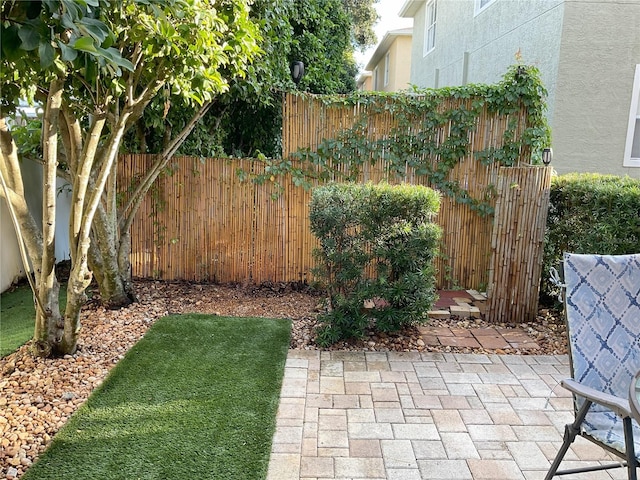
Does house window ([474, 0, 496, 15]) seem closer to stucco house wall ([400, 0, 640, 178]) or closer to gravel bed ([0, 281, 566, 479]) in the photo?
stucco house wall ([400, 0, 640, 178])

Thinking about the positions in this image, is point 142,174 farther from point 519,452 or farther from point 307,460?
point 519,452

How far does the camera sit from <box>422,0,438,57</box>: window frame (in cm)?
1234

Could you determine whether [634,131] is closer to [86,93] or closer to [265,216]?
[265,216]

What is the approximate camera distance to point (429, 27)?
12945 mm

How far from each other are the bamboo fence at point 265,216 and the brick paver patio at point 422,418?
1917 millimetres

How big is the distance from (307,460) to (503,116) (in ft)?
14.6

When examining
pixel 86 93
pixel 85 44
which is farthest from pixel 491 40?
pixel 85 44

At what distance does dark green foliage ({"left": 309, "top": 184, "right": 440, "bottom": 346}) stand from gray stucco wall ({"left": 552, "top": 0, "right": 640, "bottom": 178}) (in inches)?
140

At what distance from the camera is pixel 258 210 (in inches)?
224

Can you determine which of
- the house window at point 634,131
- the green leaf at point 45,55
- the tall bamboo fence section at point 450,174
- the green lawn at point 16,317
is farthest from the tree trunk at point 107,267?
the house window at point 634,131

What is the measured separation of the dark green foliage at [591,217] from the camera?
429 cm

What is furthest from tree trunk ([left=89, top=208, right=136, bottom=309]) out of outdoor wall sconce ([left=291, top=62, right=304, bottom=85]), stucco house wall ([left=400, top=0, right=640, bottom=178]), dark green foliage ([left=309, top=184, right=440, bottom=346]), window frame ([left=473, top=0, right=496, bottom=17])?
window frame ([left=473, top=0, right=496, bottom=17])

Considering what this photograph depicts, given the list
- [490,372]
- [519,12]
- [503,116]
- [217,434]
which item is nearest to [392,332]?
[490,372]

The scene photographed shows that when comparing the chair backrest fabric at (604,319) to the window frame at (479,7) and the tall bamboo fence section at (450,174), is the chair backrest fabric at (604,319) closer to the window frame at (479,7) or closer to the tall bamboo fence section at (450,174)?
the tall bamboo fence section at (450,174)
